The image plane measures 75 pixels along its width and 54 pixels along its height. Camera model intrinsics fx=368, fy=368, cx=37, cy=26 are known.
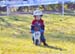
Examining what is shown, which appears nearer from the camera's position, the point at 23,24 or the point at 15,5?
the point at 23,24

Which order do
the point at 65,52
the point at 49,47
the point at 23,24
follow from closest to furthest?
1. the point at 65,52
2. the point at 49,47
3. the point at 23,24

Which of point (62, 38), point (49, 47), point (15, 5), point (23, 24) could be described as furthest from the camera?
point (15, 5)

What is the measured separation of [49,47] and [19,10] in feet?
34.0

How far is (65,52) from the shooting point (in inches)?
368

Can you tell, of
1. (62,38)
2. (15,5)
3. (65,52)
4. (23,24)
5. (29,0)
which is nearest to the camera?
(65,52)

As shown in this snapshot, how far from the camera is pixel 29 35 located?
40.8 feet

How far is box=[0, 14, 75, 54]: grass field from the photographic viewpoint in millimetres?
9594

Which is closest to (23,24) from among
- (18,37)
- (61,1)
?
(18,37)

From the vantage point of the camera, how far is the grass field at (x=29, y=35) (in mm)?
9594

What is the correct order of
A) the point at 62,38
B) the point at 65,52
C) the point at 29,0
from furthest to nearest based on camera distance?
1. the point at 29,0
2. the point at 62,38
3. the point at 65,52

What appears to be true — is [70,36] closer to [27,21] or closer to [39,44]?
[39,44]

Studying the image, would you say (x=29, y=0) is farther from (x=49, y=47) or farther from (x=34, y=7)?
(x=49, y=47)

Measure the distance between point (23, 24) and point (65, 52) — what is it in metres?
5.98

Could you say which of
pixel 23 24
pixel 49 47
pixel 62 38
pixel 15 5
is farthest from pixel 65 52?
pixel 15 5
